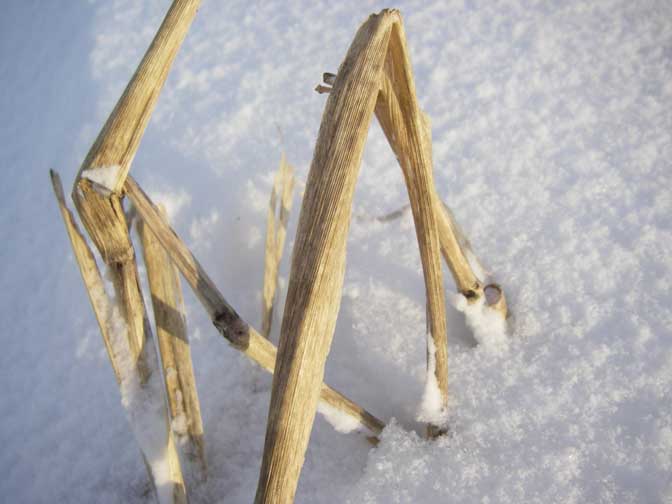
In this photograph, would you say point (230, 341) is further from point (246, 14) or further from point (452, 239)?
point (246, 14)

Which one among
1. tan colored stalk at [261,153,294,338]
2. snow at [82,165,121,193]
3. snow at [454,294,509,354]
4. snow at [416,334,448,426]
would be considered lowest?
snow at [416,334,448,426]

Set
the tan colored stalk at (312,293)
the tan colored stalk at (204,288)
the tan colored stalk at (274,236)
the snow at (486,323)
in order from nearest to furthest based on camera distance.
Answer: the tan colored stalk at (312,293) < the tan colored stalk at (204,288) < the snow at (486,323) < the tan colored stalk at (274,236)

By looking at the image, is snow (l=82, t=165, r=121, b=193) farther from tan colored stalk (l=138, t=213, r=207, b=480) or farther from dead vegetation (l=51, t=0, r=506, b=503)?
tan colored stalk (l=138, t=213, r=207, b=480)

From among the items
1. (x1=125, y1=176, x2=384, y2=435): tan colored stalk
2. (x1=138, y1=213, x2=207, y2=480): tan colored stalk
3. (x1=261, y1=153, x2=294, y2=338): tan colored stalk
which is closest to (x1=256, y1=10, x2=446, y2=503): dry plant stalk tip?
(x1=125, y1=176, x2=384, y2=435): tan colored stalk

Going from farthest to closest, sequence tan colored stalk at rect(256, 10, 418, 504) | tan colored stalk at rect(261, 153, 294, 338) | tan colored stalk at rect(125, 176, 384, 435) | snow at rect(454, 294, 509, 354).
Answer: tan colored stalk at rect(261, 153, 294, 338) → snow at rect(454, 294, 509, 354) → tan colored stalk at rect(125, 176, 384, 435) → tan colored stalk at rect(256, 10, 418, 504)

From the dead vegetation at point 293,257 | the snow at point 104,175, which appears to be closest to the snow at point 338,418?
the dead vegetation at point 293,257

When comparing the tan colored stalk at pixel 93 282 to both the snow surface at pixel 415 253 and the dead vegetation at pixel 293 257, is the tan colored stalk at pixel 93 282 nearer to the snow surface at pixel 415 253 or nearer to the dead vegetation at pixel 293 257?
the dead vegetation at pixel 293 257
